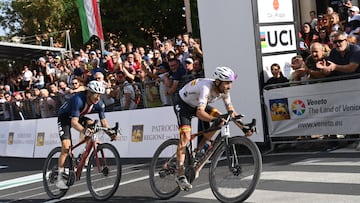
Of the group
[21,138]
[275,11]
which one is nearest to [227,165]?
[275,11]

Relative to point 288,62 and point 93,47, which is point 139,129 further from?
point 93,47

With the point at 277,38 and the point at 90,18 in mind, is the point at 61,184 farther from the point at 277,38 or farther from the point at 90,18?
the point at 90,18

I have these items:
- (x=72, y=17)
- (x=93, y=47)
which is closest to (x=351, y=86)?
(x=93, y=47)

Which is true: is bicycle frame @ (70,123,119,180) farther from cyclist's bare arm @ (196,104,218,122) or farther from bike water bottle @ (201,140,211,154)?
cyclist's bare arm @ (196,104,218,122)

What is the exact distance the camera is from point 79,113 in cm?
877

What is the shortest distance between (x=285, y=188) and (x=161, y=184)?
67.9 inches

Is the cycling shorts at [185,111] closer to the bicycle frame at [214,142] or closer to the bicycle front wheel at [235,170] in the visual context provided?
the bicycle frame at [214,142]

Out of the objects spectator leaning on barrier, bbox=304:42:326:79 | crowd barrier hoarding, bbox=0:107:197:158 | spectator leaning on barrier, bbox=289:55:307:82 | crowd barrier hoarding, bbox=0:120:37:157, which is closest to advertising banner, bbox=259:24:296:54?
spectator leaning on barrier, bbox=289:55:307:82

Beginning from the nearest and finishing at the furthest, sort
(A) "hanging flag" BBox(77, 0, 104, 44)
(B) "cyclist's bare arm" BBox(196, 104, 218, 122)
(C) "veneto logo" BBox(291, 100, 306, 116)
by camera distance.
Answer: (B) "cyclist's bare arm" BBox(196, 104, 218, 122)
(C) "veneto logo" BBox(291, 100, 306, 116)
(A) "hanging flag" BBox(77, 0, 104, 44)

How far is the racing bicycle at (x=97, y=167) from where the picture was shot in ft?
27.2

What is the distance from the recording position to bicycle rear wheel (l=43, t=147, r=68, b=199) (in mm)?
9203

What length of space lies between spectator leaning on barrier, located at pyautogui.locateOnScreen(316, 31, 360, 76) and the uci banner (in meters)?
0.27

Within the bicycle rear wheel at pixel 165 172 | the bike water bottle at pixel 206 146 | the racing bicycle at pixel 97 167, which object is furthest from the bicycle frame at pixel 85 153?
the bike water bottle at pixel 206 146

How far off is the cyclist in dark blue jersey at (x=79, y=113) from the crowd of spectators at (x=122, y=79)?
13.8 ft
